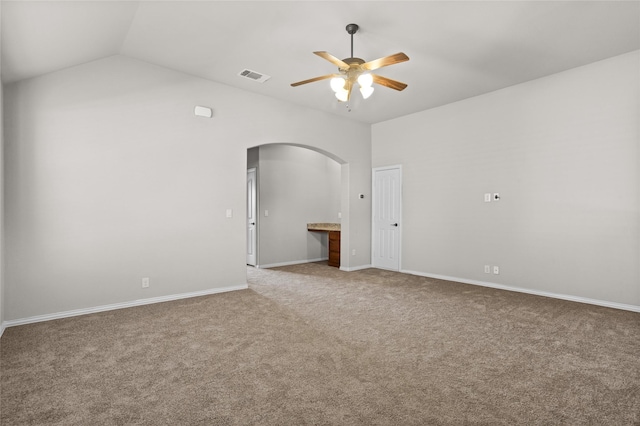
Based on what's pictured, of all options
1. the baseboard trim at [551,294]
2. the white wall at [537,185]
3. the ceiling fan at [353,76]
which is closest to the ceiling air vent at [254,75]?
the ceiling fan at [353,76]

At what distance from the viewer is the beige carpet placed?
2029mm

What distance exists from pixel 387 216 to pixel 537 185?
Answer: 2.75 m

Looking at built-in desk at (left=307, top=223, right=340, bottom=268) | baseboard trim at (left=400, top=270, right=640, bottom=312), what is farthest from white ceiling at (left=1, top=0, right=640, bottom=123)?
built-in desk at (left=307, top=223, right=340, bottom=268)

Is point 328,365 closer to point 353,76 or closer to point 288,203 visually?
point 353,76

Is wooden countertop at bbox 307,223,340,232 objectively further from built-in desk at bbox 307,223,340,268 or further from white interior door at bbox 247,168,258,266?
white interior door at bbox 247,168,258,266

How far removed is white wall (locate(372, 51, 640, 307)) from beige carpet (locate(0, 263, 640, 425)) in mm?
708

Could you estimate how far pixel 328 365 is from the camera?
8.66 feet

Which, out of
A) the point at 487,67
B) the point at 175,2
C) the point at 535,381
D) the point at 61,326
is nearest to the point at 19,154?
the point at 61,326

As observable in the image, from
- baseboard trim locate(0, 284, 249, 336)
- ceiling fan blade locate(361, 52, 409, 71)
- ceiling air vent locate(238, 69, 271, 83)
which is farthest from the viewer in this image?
ceiling air vent locate(238, 69, 271, 83)

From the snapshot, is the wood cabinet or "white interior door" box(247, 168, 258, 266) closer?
the wood cabinet

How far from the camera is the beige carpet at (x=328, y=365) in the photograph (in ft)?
6.66

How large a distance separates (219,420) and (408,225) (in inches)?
206

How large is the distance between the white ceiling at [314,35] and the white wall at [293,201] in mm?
2823

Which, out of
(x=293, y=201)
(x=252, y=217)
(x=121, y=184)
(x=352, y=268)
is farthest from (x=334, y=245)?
(x=121, y=184)
